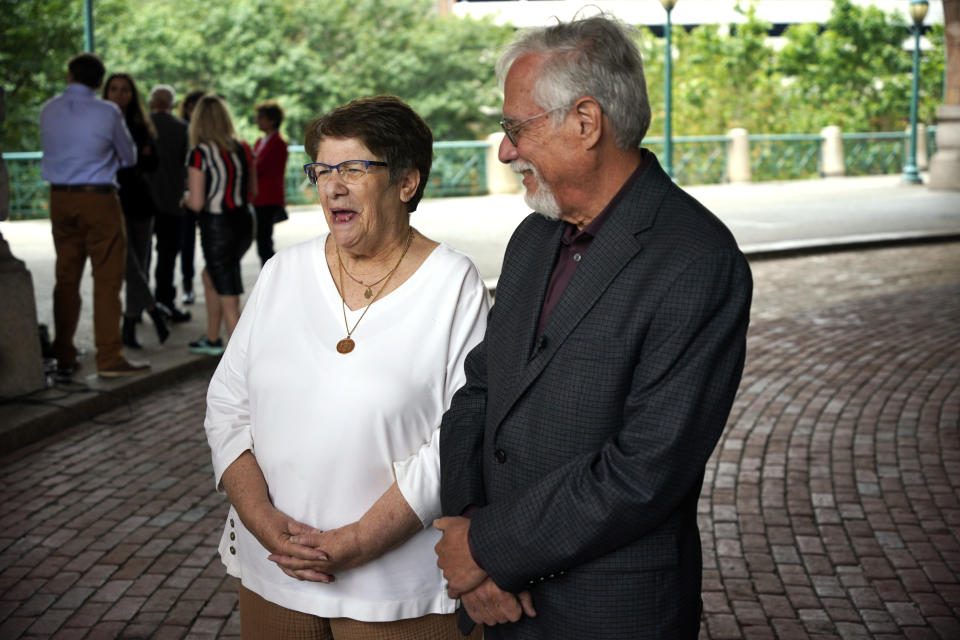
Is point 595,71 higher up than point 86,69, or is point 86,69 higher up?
point 86,69

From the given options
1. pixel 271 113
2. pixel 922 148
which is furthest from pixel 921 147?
pixel 271 113

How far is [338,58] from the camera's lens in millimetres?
38250

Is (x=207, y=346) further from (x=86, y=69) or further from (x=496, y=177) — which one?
(x=496, y=177)

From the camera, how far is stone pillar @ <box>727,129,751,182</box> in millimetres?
29062

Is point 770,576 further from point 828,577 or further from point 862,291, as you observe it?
point 862,291

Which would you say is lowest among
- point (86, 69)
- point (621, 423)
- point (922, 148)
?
point (922, 148)

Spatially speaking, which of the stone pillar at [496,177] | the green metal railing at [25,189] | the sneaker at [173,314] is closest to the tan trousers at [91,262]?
the sneaker at [173,314]

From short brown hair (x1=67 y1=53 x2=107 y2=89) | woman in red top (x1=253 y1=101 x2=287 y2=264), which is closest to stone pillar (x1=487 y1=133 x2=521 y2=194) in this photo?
woman in red top (x1=253 y1=101 x2=287 y2=264)

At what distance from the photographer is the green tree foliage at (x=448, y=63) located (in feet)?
116

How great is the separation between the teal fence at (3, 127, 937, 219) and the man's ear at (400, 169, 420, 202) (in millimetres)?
19397

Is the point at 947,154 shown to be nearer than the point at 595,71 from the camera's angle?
No

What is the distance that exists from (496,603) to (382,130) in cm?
107

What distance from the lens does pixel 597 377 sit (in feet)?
7.21

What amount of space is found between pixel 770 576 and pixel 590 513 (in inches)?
113
